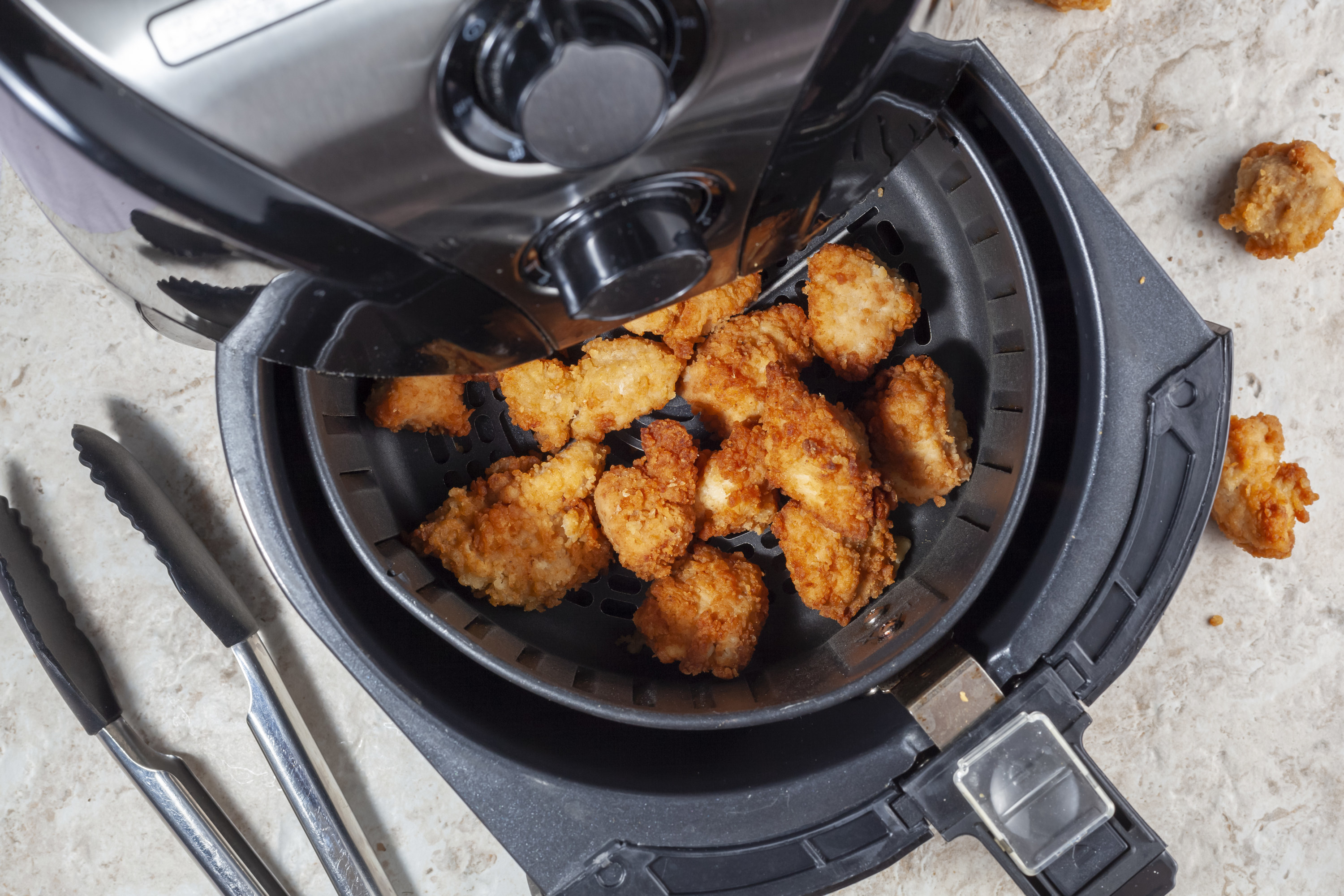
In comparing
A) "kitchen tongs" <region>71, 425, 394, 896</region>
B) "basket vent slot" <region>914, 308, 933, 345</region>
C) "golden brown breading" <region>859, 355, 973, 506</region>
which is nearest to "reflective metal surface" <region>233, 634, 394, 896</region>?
"kitchen tongs" <region>71, 425, 394, 896</region>

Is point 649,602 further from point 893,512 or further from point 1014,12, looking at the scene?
point 1014,12

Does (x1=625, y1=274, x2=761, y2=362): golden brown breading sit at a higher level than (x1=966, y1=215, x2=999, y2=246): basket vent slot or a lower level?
lower

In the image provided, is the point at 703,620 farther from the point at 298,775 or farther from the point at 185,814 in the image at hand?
the point at 185,814

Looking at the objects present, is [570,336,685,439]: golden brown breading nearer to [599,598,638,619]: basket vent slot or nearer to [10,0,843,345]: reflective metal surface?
[599,598,638,619]: basket vent slot

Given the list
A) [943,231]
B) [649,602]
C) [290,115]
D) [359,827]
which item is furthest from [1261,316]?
[359,827]

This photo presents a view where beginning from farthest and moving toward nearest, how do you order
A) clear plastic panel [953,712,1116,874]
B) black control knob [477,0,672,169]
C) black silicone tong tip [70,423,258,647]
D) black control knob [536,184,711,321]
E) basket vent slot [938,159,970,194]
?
black silicone tong tip [70,423,258,647]
basket vent slot [938,159,970,194]
clear plastic panel [953,712,1116,874]
black control knob [536,184,711,321]
black control knob [477,0,672,169]

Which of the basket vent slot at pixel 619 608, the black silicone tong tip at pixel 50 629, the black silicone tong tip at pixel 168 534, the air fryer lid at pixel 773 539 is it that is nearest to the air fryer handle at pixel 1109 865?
the air fryer lid at pixel 773 539

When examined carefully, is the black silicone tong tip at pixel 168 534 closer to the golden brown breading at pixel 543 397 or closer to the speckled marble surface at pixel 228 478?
the speckled marble surface at pixel 228 478
